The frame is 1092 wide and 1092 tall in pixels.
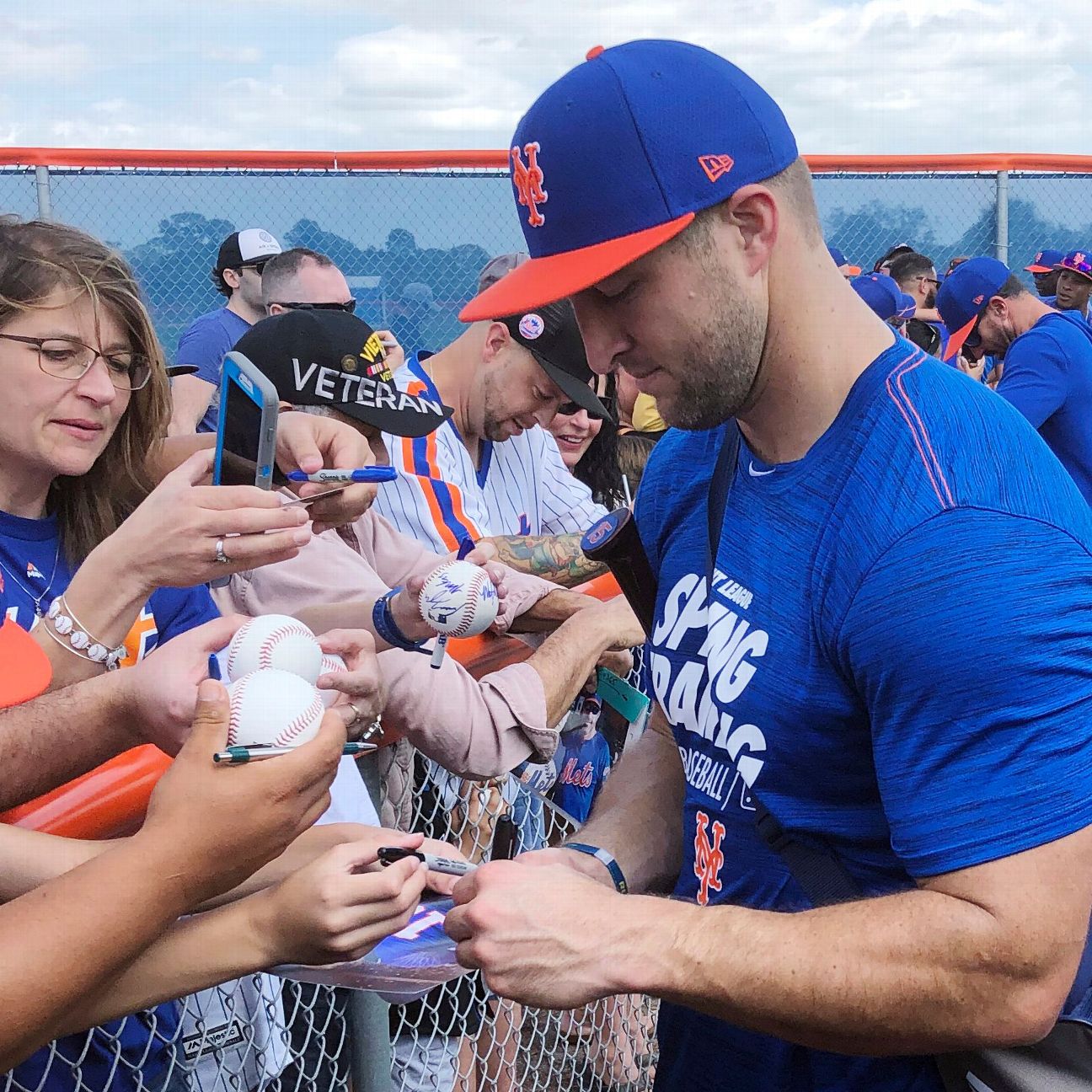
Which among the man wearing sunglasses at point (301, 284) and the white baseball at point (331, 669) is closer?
the white baseball at point (331, 669)

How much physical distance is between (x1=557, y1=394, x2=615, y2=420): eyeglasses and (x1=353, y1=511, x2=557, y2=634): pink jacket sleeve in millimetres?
845

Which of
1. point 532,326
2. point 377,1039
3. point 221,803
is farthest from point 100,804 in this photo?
point 532,326

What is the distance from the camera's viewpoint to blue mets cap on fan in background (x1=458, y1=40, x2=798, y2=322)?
58.0 inches

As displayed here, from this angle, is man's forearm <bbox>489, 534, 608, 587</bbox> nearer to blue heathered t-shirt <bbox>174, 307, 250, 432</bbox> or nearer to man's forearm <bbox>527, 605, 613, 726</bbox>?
man's forearm <bbox>527, 605, 613, 726</bbox>

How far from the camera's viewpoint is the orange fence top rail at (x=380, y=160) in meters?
6.33

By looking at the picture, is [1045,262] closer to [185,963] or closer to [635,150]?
[635,150]

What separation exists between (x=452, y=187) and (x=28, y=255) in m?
5.04

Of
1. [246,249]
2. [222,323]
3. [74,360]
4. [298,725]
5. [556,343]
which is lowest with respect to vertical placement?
[298,725]

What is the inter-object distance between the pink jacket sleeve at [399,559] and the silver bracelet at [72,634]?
3.34ft

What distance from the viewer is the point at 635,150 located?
147 cm

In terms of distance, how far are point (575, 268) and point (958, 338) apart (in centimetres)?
582

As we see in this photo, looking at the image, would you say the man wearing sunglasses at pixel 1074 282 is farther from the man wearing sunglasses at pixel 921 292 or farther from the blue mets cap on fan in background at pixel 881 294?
the blue mets cap on fan in background at pixel 881 294

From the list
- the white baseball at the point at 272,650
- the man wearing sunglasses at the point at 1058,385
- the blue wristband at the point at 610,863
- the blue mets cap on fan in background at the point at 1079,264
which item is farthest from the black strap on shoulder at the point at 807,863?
the blue mets cap on fan in background at the point at 1079,264

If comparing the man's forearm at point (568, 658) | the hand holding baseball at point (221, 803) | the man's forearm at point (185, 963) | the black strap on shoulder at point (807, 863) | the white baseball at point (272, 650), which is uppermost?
the white baseball at point (272, 650)
